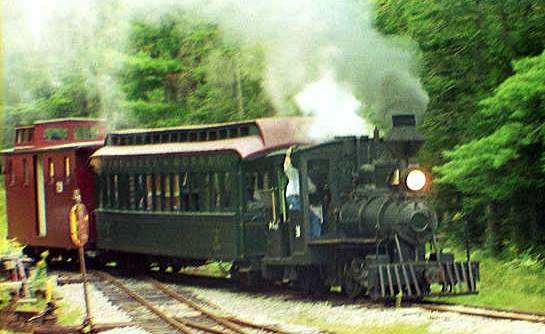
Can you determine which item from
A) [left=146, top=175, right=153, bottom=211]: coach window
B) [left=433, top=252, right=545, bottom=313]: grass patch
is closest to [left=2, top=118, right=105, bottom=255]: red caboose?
[left=146, top=175, right=153, bottom=211]: coach window

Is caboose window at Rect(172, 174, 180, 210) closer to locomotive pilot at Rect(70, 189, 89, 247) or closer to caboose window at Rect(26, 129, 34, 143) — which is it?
locomotive pilot at Rect(70, 189, 89, 247)

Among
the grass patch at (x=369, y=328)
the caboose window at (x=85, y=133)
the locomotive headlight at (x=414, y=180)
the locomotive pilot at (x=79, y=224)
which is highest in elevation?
the caboose window at (x=85, y=133)

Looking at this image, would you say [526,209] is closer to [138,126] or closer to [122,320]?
[122,320]

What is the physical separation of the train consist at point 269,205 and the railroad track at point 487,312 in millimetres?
491

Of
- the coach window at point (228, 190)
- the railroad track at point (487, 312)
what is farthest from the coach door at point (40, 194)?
the railroad track at point (487, 312)

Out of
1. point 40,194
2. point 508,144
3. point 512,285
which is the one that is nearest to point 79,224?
point 508,144

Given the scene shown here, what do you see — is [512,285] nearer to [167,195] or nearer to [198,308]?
[198,308]

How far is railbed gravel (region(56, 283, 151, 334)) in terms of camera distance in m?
12.4

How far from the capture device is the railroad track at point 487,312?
1134 centimetres

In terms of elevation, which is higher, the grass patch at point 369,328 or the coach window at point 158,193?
the coach window at point 158,193

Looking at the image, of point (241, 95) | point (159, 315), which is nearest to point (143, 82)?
point (241, 95)

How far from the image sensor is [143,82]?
25969 millimetres

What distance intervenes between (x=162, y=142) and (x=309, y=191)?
453cm

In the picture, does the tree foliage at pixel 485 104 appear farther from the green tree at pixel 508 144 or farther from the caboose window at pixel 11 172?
the caboose window at pixel 11 172
